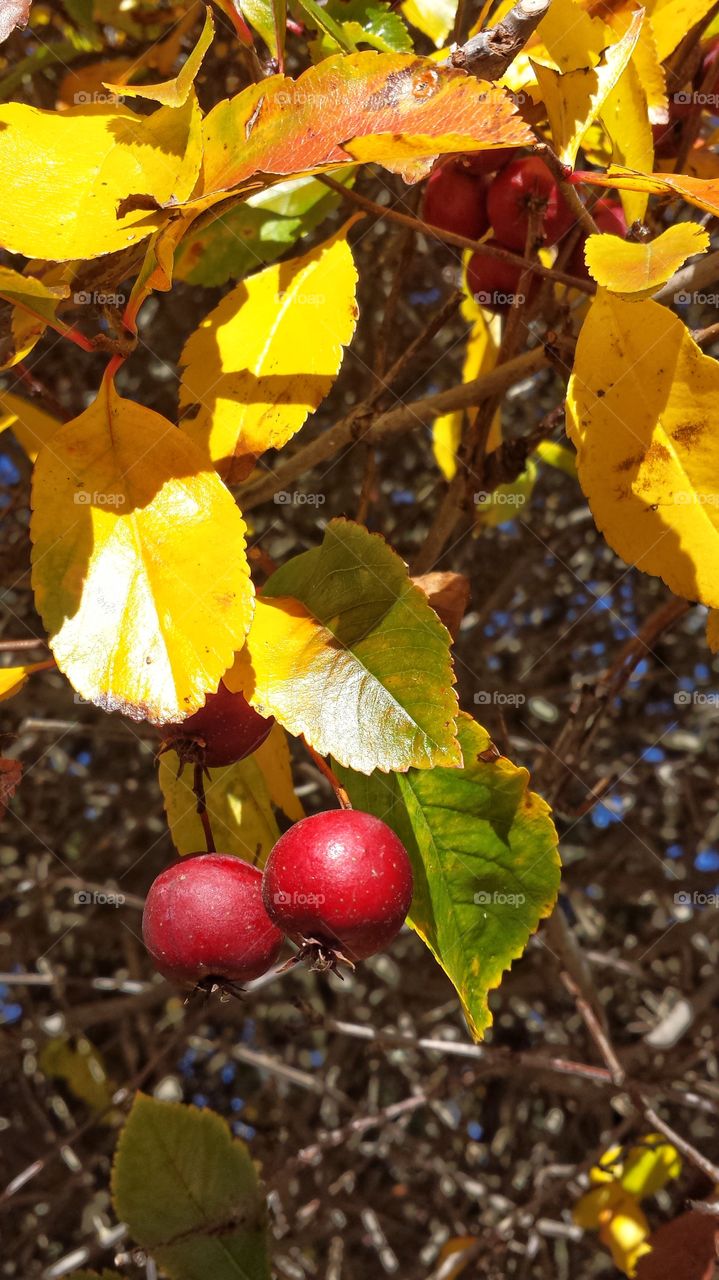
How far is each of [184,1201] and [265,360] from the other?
0.65 meters

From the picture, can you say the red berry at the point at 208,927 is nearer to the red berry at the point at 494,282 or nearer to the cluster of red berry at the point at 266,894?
the cluster of red berry at the point at 266,894

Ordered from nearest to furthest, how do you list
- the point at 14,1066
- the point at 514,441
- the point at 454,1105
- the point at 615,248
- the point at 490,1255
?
1. the point at 615,248
2. the point at 514,441
3. the point at 490,1255
4. the point at 14,1066
5. the point at 454,1105

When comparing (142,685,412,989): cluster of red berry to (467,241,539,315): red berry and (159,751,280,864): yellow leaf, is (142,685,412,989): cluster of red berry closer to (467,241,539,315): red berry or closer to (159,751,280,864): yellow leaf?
(159,751,280,864): yellow leaf

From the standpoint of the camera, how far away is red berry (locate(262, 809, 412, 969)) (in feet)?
1.82

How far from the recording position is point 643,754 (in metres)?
1.36

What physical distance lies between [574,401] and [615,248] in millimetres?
86

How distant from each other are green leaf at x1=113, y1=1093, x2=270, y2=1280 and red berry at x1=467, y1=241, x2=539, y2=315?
70 cm

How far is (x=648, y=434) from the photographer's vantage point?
62 cm

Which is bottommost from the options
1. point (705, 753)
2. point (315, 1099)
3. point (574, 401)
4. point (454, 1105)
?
point (454, 1105)

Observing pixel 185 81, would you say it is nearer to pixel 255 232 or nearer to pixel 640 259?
pixel 640 259

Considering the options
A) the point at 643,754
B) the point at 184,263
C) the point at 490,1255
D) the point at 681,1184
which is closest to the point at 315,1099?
the point at 490,1255

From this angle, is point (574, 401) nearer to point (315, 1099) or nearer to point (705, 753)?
point (705, 753)

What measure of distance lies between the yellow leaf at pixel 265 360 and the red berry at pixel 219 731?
14 cm

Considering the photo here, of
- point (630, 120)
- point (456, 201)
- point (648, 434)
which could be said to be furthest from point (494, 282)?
point (648, 434)
